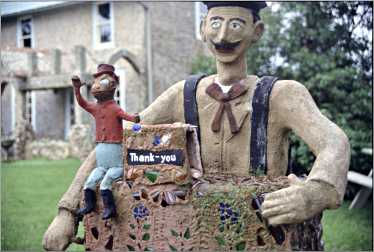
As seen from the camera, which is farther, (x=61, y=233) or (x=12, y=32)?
(x=12, y=32)

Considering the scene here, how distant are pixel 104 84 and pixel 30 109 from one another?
10.8 metres

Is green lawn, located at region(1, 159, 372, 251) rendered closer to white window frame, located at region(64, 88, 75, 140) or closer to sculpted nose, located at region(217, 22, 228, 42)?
white window frame, located at region(64, 88, 75, 140)

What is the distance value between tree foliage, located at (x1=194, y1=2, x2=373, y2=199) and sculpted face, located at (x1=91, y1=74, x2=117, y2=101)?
Answer: 5.28 m

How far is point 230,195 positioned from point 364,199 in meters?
5.84

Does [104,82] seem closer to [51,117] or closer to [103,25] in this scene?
[103,25]

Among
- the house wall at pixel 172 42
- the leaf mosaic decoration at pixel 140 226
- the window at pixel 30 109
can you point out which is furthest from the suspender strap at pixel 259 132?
the window at pixel 30 109

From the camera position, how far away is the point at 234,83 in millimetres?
3293

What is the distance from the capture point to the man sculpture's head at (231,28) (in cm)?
320

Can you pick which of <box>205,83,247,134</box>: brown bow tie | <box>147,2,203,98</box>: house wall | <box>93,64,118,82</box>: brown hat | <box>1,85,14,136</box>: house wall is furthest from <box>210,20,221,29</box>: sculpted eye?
<box>1,85,14,136</box>: house wall

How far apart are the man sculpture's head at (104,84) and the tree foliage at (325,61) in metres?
5.27

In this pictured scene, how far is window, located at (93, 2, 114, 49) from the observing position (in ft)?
38.5

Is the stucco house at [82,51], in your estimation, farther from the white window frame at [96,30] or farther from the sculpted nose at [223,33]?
the sculpted nose at [223,33]

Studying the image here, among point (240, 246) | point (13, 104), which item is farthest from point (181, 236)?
point (13, 104)

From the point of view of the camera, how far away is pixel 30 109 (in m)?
13.4
